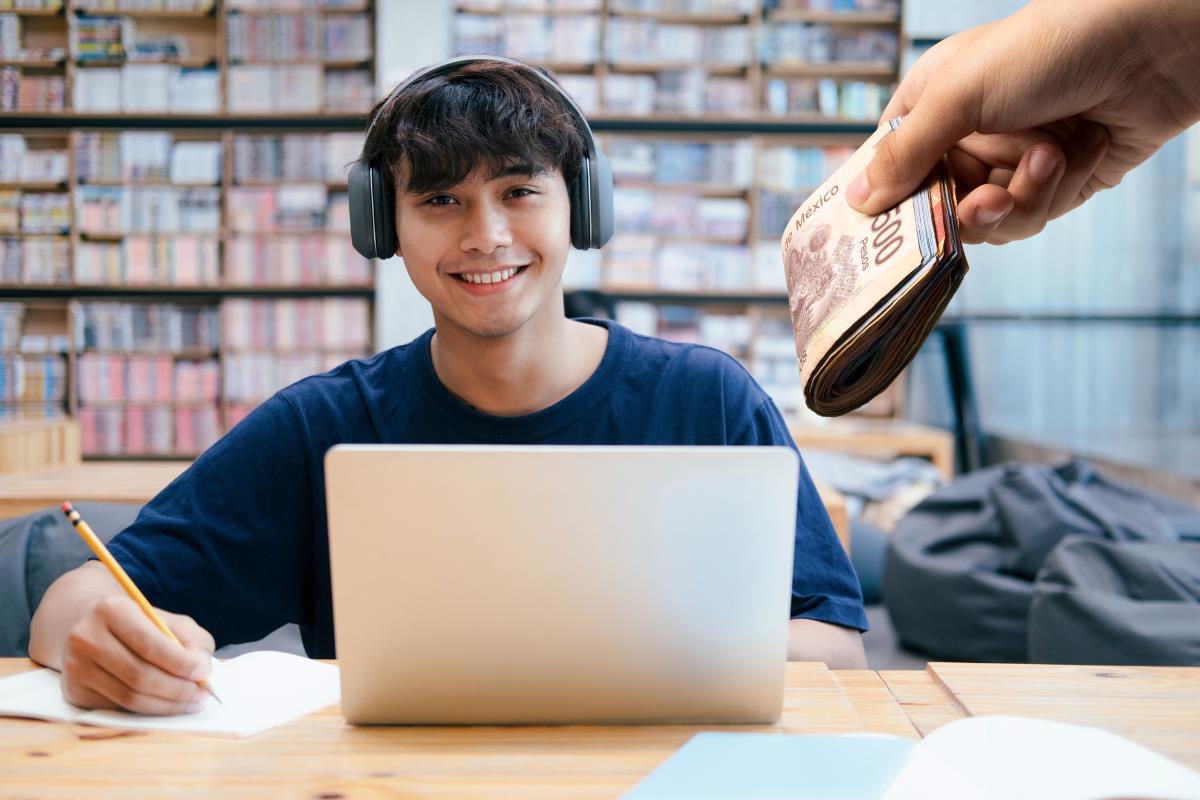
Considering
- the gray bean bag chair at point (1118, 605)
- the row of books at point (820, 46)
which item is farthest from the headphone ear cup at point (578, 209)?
the row of books at point (820, 46)

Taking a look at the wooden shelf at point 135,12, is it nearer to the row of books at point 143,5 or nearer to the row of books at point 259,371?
the row of books at point 143,5

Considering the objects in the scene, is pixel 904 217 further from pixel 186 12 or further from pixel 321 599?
pixel 186 12

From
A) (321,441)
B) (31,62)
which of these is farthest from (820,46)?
(321,441)

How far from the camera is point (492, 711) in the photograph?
0.76 meters

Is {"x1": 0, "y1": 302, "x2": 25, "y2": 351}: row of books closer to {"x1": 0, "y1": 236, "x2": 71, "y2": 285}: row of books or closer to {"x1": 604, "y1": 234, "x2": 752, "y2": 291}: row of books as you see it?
{"x1": 0, "y1": 236, "x2": 71, "y2": 285}: row of books

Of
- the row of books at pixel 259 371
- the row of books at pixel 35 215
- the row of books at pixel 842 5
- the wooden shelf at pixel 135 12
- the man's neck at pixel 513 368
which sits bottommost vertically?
the row of books at pixel 259 371

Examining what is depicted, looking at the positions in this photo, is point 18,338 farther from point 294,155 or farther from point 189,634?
point 189,634

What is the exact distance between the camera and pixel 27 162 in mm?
5141

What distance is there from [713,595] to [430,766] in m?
0.21

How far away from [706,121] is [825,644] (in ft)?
14.2

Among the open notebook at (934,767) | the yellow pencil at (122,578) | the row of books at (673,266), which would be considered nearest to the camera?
the open notebook at (934,767)

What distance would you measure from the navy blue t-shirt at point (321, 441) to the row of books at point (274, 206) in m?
3.94

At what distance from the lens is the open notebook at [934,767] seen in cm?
62

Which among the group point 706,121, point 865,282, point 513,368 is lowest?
point 513,368
